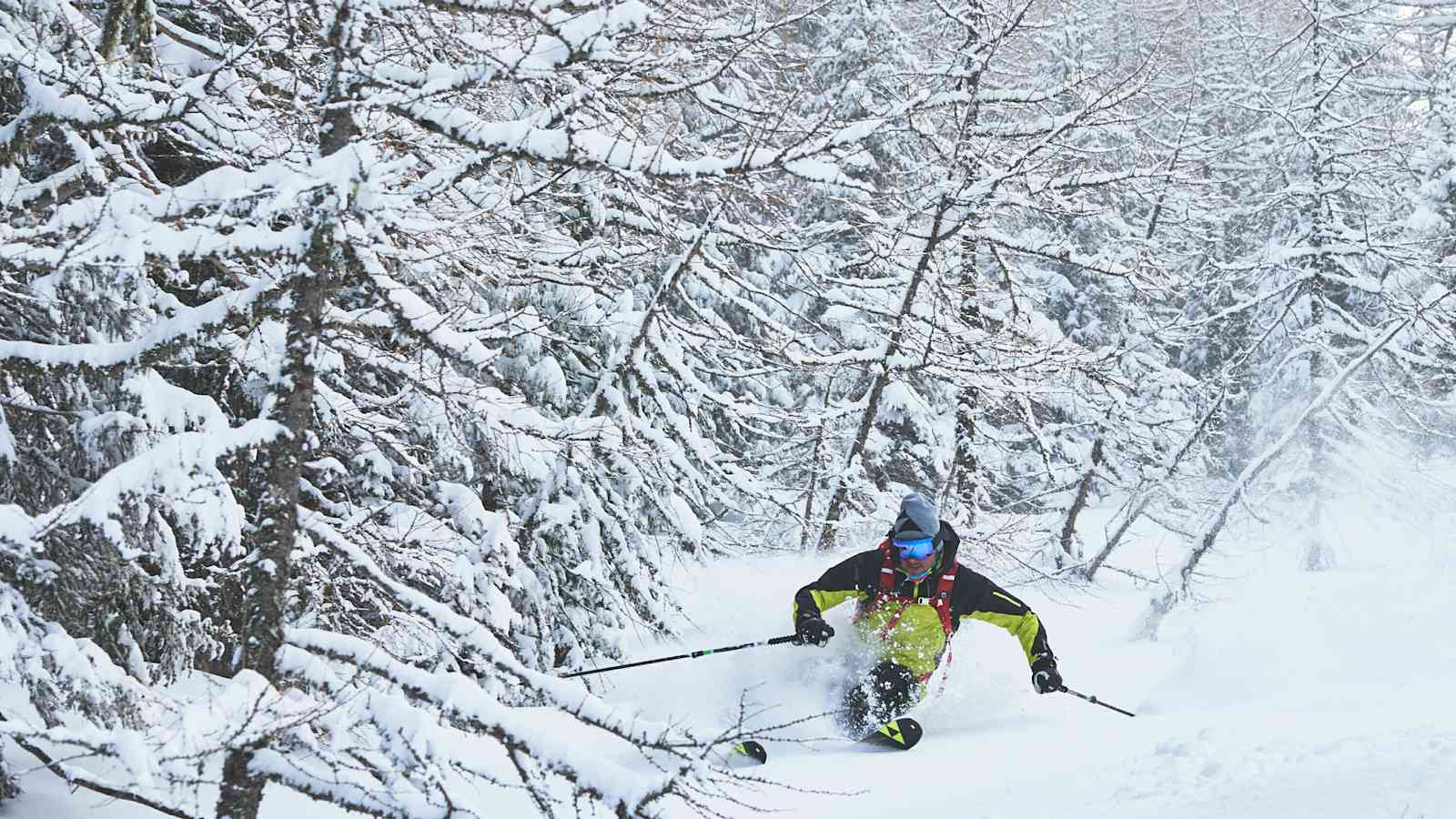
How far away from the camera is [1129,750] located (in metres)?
6.15

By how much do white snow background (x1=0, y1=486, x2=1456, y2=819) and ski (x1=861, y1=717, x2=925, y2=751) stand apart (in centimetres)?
12

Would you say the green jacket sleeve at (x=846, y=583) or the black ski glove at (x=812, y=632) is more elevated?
the green jacket sleeve at (x=846, y=583)

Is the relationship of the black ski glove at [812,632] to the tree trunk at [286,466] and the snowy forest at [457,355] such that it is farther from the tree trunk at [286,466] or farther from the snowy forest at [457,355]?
the tree trunk at [286,466]

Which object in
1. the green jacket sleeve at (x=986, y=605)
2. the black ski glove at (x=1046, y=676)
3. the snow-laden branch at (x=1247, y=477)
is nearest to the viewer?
the black ski glove at (x=1046, y=676)

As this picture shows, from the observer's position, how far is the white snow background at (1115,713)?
5.22 meters

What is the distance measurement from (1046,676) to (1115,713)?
3.82 ft

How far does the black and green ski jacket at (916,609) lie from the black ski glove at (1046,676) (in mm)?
247

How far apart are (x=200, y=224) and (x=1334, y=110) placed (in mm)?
25181

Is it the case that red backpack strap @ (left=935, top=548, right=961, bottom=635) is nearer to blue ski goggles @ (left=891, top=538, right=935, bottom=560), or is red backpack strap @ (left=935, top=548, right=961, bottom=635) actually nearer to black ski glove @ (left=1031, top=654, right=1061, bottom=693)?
blue ski goggles @ (left=891, top=538, right=935, bottom=560)

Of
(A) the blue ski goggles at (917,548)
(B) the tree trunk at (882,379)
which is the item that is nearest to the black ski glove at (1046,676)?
(A) the blue ski goggles at (917,548)

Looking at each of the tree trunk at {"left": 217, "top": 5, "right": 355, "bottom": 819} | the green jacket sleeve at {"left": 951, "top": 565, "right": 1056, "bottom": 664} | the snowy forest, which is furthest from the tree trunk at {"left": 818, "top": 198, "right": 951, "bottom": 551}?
the tree trunk at {"left": 217, "top": 5, "right": 355, "bottom": 819}

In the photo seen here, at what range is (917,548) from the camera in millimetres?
7906

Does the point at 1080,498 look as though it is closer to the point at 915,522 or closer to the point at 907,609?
the point at 907,609

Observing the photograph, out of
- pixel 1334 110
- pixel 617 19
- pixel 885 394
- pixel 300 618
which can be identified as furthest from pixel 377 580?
pixel 1334 110
